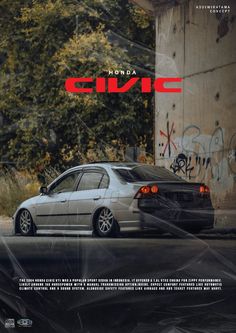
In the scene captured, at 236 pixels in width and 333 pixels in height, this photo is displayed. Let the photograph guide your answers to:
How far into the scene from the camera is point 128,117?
440cm

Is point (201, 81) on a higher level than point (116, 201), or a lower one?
higher

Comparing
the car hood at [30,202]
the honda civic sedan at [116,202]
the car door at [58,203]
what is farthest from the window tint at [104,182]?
the car hood at [30,202]

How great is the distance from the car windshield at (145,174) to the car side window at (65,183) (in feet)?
0.83

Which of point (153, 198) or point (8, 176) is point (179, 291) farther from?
point (8, 176)

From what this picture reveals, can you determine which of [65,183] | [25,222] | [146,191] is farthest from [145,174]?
[25,222]

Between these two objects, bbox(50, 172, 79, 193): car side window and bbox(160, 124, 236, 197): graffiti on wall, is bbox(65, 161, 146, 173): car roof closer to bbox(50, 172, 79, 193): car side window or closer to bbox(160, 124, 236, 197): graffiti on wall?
bbox(50, 172, 79, 193): car side window

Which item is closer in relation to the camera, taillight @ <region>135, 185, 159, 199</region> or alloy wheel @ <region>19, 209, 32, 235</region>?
taillight @ <region>135, 185, 159, 199</region>

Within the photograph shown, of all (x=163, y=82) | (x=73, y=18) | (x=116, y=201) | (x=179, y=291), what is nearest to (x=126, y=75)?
(x=163, y=82)

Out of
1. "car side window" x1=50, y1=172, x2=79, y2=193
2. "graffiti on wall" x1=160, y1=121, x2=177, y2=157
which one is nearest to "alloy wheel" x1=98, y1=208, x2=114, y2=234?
"car side window" x1=50, y1=172, x2=79, y2=193

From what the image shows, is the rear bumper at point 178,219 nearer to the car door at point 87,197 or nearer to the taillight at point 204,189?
the taillight at point 204,189

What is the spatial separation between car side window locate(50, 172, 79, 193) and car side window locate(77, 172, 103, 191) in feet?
0.15

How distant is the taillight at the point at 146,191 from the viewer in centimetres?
418

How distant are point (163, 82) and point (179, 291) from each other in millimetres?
1274

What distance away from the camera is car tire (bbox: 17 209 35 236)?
14.2 feet
